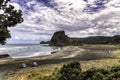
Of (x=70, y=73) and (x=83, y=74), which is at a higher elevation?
(x=70, y=73)

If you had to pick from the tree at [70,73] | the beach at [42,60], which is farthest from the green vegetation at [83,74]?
the beach at [42,60]

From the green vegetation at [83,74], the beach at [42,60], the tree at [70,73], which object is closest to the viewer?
the green vegetation at [83,74]

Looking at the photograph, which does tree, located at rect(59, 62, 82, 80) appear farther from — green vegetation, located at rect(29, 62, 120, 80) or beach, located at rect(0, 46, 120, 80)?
beach, located at rect(0, 46, 120, 80)

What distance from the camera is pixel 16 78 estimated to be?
36.8 meters

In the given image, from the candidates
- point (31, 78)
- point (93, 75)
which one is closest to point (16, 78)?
point (31, 78)

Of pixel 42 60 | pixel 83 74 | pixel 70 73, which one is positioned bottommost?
pixel 42 60

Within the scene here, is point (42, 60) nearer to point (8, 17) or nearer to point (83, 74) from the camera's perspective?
point (8, 17)

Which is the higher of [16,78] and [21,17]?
[21,17]

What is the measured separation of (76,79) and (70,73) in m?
0.81

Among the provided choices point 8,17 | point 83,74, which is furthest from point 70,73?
point 8,17

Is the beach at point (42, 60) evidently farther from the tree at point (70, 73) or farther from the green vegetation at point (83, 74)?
the green vegetation at point (83, 74)

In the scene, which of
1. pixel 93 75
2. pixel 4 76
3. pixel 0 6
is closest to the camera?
pixel 93 75

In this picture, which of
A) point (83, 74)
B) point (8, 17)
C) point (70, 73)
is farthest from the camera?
point (8, 17)

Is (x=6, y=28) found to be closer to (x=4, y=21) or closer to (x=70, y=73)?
(x=4, y=21)
